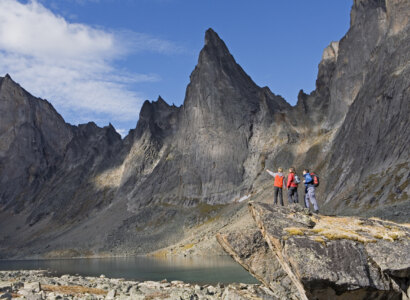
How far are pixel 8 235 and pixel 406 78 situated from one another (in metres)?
163

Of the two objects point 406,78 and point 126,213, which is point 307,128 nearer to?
point 406,78

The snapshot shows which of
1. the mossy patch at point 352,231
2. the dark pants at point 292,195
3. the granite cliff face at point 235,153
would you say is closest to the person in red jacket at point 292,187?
the dark pants at point 292,195

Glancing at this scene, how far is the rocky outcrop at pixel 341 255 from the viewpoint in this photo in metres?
17.3

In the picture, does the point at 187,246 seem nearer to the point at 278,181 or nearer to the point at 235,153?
the point at 235,153

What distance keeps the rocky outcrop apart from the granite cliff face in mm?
43371

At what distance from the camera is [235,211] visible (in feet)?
365

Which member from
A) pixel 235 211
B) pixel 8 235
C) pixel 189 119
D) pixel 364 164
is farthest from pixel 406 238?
pixel 8 235

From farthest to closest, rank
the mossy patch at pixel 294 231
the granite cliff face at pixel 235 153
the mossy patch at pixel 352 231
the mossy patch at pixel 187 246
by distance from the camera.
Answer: the mossy patch at pixel 187 246
the granite cliff face at pixel 235 153
the mossy patch at pixel 294 231
the mossy patch at pixel 352 231

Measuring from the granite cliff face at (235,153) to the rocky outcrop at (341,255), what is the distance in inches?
1708

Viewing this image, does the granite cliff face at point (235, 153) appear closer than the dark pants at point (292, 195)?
No

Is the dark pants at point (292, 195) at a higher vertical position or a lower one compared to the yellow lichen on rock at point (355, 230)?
higher

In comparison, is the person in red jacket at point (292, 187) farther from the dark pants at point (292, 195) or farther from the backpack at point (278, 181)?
the backpack at point (278, 181)

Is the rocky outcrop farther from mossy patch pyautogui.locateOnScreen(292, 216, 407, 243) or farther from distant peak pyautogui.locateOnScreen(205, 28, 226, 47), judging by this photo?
distant peak pyautogui.locateOnScreen(205, 28, 226, 47)

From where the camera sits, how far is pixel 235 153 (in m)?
140
